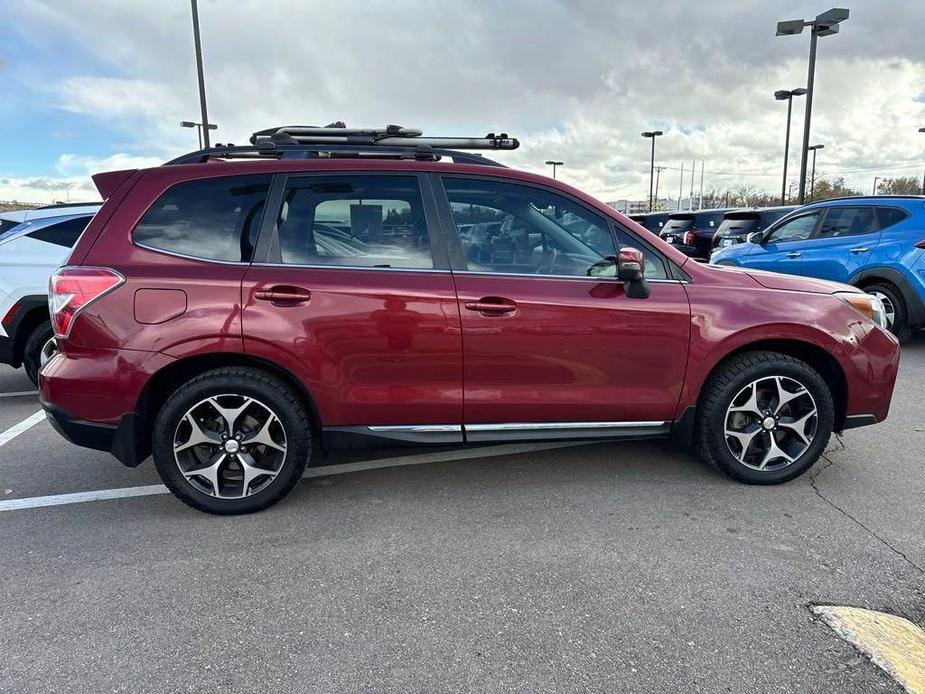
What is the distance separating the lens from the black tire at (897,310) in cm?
718

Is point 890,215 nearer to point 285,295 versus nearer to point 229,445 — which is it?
point 285,295

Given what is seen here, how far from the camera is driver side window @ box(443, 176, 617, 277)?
11.0 ft

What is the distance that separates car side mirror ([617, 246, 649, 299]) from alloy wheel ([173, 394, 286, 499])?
1967mm

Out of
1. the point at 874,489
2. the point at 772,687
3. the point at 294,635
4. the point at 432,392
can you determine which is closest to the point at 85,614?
the point at 294,635

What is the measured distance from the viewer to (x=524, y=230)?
3.42 metres

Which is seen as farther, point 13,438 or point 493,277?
point 13,438

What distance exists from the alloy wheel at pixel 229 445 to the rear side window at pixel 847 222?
24.7 feet

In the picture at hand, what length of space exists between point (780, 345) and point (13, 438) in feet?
17.7

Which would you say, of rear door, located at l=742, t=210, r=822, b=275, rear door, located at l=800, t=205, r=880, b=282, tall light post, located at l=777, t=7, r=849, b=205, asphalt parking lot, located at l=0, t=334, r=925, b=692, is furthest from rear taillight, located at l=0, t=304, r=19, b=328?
tall light post, located at l=777, t=7, r=849, b=205

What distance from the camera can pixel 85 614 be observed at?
2518 mm

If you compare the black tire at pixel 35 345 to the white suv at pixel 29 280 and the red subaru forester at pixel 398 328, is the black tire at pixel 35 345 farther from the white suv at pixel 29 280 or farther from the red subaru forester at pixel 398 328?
the red subaru forester at pixel 398 328

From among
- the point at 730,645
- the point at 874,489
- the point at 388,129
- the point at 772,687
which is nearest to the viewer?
the point at 772,687

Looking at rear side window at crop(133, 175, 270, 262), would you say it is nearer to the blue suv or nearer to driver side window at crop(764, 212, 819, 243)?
the blue suv

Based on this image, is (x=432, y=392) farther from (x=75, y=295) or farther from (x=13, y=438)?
(x=13, y=438)
